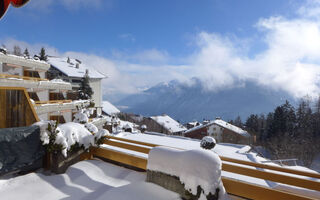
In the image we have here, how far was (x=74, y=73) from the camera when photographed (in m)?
41.8

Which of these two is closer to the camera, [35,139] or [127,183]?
[127,183]

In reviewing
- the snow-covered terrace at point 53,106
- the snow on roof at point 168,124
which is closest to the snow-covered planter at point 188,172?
the snow-covered terrace at point 53,106

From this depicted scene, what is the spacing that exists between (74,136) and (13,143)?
1444mm

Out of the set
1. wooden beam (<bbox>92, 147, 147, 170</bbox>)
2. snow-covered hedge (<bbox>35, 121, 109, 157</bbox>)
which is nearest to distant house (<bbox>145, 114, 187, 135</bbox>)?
wooden beam (<bbox>92, 147, 147, 170</bbox>)

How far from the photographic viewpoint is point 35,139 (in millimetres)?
5023

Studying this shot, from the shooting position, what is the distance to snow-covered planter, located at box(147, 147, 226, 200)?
130 inches

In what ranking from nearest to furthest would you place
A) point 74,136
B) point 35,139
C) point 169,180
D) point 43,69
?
point 169,180
point 35,139
point 74,136
point 43,69

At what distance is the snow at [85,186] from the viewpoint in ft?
13.0

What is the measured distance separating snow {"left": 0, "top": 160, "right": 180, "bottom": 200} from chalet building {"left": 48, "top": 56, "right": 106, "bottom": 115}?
1453 inches

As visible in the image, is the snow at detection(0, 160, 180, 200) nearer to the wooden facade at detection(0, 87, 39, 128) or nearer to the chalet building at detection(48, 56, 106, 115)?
the wooden facade at detection(0, 87, 39, 128)

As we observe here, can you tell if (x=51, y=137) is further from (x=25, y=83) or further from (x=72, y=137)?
(x=25, y=83)

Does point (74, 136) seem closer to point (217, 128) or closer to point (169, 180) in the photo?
point (169, 180)

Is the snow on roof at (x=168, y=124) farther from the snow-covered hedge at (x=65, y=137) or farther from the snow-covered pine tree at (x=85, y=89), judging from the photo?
the snow-covered hedge at (x=65, y=137)

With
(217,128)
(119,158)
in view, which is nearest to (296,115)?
(217,128)
